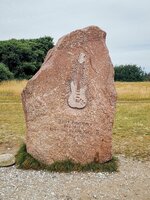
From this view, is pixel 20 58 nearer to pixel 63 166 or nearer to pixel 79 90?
pixel 79 90

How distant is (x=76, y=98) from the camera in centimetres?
927

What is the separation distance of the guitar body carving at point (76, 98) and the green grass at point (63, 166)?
1.11m

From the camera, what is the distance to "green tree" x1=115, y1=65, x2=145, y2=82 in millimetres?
63016

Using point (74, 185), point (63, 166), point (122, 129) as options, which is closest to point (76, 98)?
point (63, 166)

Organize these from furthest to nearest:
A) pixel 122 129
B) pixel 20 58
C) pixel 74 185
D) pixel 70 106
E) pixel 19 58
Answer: pixel 20 58, pixel 19 58, pixel 122 129, pixel 70 106, pixel 74 185

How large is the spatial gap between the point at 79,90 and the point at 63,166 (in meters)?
1.51

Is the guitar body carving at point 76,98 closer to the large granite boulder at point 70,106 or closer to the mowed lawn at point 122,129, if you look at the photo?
the large granite boulder at point 70,106

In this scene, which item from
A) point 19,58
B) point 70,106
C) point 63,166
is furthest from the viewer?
point 19,58

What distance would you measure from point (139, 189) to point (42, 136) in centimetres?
215

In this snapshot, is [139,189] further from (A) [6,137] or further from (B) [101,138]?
(A) [6,137]

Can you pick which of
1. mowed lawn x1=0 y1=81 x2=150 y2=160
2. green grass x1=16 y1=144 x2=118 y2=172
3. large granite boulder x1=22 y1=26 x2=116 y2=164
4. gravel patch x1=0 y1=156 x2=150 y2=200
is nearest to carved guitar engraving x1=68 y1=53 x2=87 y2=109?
large granite boulder x1=22 y1=26 x2=116 y2=164

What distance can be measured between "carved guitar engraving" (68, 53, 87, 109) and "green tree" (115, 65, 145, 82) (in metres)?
53.5

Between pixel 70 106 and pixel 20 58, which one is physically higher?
pixel 20 58

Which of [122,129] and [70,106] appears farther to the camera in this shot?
[122,129]
